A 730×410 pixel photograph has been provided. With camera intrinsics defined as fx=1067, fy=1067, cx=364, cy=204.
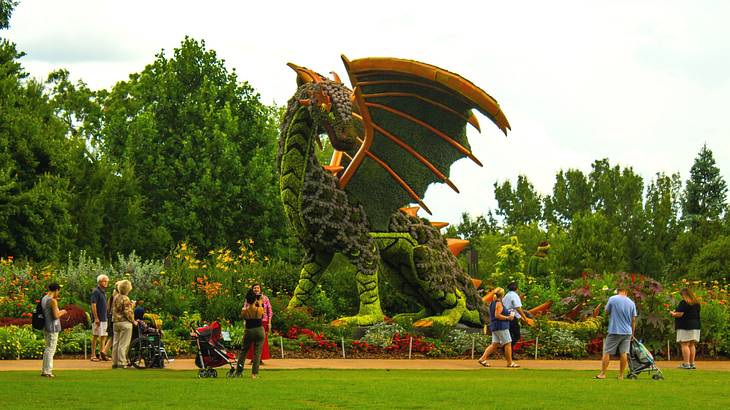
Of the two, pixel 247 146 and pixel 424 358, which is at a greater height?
pixel 247 146

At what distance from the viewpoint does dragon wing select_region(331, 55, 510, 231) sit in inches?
773

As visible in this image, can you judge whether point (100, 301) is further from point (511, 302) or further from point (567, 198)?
point (567, 198)

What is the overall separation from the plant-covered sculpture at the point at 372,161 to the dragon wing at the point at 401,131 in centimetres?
2

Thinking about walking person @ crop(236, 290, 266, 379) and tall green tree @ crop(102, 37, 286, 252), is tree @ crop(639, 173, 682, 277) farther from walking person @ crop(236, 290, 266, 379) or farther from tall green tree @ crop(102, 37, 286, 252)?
walking person @ crop(236, 290, 266, 379)

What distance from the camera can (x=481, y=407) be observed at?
433 inches

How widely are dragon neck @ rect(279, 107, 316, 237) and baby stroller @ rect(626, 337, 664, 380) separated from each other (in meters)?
7.32

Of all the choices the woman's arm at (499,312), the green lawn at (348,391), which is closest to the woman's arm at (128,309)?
the green lawn at (348,391)

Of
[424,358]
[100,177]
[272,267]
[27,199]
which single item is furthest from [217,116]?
[424,358]

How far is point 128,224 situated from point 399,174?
17.8 metres

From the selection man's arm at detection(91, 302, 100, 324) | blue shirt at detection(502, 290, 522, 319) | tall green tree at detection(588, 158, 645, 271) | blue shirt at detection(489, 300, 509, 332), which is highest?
tall green tree at detection(588, 158, 645, 271)

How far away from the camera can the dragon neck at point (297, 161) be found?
65.7ft

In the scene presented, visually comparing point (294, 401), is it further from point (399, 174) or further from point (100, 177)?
point (100, 177)

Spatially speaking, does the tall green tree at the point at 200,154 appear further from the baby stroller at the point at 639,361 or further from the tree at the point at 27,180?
the baby stroller at the point at 639,361

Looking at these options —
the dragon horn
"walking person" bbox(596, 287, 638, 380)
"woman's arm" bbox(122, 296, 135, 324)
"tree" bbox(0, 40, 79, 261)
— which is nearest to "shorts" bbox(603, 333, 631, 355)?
"walking person" bbox(596, 287, 638, 380)
